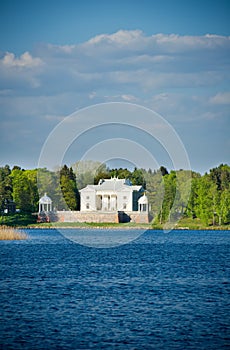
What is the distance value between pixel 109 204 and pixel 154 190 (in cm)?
755

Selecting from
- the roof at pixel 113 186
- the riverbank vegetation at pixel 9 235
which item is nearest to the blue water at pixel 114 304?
the riverbank vegetation at pixel 9 235

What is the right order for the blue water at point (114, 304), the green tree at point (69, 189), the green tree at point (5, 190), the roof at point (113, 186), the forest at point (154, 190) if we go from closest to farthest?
1. the blue water at point (114, 304)
2. the forest at point (154, 190)
3. the green tree at point (5, 190)
4. the green tree at point (69, 189)
5. the roof at point (113, 186)

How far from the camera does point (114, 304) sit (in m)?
27.7

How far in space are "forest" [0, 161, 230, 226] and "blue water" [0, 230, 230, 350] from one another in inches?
2421

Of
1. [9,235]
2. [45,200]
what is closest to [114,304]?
[9,235]

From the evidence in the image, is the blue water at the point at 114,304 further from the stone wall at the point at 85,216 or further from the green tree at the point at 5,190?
the green tree at the point at 5,190

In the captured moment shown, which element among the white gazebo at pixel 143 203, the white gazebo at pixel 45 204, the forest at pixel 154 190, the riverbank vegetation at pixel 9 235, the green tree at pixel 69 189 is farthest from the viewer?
the green tree at pixel 69 189

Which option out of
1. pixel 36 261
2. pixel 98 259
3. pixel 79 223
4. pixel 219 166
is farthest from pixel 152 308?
pixel 219 166

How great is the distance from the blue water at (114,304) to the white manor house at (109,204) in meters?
61.5

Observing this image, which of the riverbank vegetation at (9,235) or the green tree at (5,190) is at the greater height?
the green tree at (5,190)

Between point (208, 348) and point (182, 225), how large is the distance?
94.1m

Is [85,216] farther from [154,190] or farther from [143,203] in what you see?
[154,190]

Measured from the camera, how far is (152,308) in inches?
1062

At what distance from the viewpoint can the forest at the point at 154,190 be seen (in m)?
109
